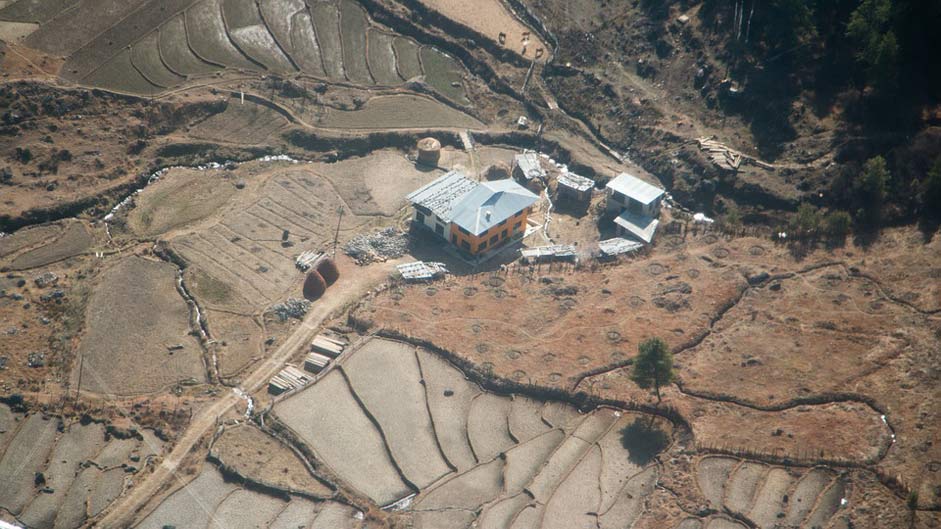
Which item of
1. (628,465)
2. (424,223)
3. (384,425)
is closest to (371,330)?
(384,425)

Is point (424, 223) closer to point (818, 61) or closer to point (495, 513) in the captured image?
point (495, 513)

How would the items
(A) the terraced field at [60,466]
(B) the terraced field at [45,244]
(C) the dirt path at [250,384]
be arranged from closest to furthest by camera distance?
(A) the terraced field at [60,466] → (C) the dirt path at [250,384] → (B) the terraced field at [45,244]

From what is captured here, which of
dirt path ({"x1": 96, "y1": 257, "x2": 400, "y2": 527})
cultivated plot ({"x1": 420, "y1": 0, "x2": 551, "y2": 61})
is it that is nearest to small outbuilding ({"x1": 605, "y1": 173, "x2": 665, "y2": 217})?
dirt path ({"x1": 96, "y1": 257, "x2": 400, "y2": 527})

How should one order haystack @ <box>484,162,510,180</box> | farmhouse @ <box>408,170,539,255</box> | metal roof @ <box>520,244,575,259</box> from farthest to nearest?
haystack @ <box>484,162,510,180</box> → metal roof @ <box>520,244,575,259</box> → farmhouse @ <box>408,170,539,255</box>

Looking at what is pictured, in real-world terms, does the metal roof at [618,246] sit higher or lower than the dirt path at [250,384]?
higher

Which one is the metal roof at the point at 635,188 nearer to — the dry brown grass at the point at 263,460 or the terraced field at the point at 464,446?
the terraced field at the point at 464,446

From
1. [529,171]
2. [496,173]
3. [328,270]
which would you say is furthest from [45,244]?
[529,171]

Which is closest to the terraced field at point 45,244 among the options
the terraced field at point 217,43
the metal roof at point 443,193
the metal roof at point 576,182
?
the terraced field at point 217,43

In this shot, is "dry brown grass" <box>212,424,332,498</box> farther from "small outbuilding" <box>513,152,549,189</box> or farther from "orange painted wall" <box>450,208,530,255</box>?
"small outbuilding" <box>513,152,549,189</box>
